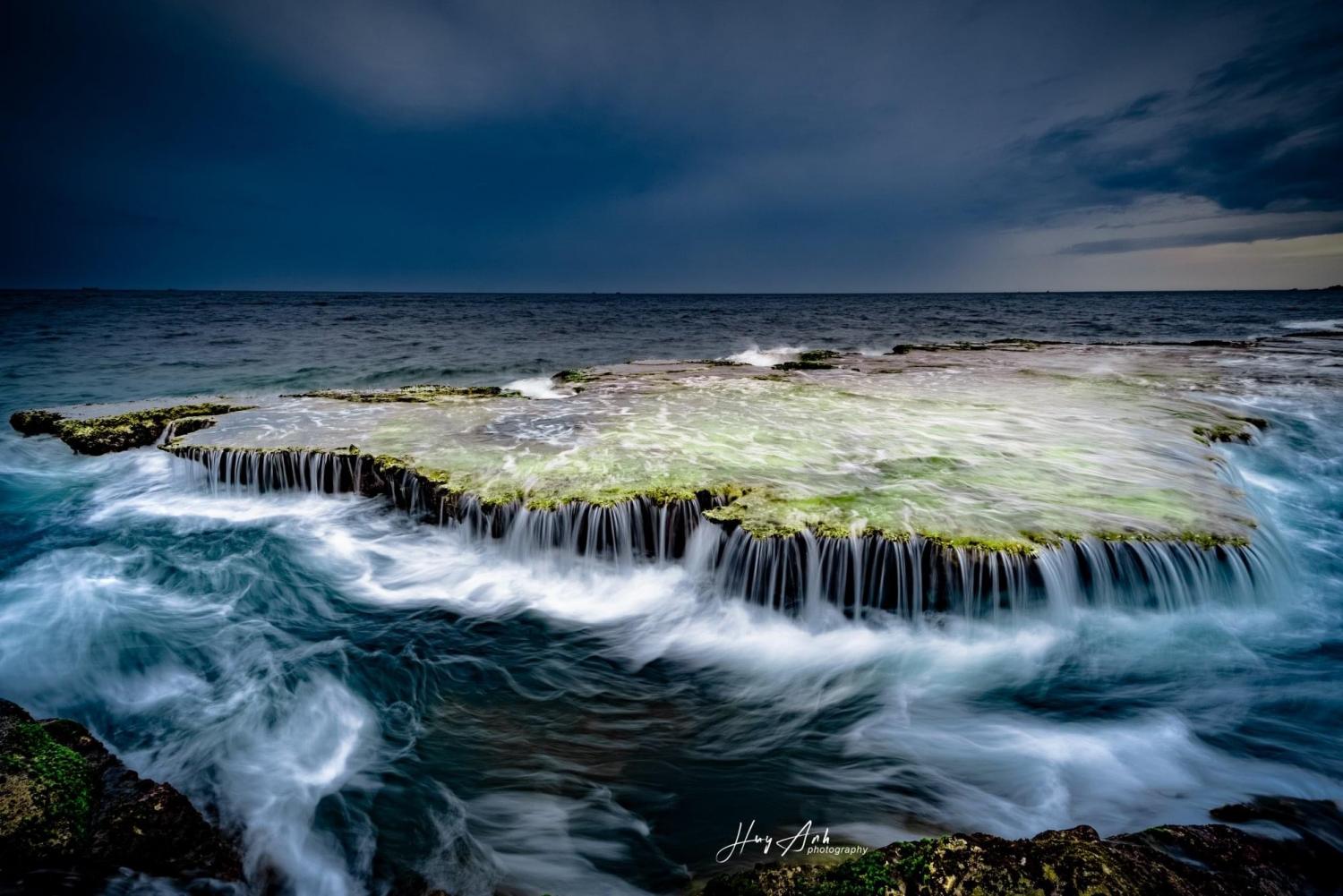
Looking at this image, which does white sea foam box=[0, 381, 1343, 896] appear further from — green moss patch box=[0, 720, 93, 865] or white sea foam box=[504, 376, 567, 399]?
white sea foam box=[504, 376, 567, 399]

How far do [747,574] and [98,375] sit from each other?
27.7 meters

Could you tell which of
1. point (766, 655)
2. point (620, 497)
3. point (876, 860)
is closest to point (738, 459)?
point (620, 497)

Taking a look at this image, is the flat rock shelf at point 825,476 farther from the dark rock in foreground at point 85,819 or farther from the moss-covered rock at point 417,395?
the dark rock in foreground at point 85,819

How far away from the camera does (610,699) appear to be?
5.21 meters

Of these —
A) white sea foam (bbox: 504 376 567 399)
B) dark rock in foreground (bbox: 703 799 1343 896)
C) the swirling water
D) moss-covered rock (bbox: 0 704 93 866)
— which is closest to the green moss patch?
moss-covered rock (bbox: 0 704 93 866)

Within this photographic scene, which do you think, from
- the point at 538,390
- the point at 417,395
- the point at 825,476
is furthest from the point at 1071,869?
the point at 538,390

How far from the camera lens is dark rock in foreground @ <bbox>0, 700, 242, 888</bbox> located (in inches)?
110

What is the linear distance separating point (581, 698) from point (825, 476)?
393 cm

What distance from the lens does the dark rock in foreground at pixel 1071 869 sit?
7.73ft

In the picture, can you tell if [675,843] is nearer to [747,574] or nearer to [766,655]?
[766,655]

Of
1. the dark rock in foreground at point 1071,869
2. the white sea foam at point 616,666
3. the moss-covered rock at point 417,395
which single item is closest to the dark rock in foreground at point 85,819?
the white sea foam at point 616,666

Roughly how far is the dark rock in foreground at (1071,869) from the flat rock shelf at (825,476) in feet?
9.68

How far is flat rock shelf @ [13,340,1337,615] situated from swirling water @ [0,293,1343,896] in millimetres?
381

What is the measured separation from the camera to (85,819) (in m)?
3.01
